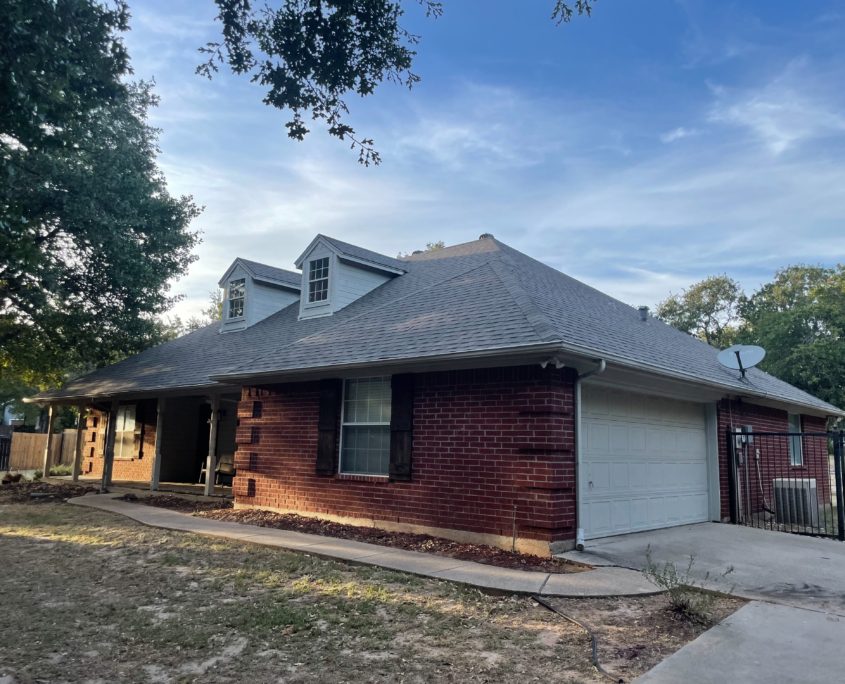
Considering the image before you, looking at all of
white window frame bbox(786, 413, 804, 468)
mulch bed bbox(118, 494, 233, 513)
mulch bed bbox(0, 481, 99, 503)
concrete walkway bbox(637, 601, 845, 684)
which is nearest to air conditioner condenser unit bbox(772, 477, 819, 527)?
white window frame bbox(786, 413, 804, 468)

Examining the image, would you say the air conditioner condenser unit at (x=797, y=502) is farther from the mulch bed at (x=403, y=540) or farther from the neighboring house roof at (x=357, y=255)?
the neighboring house roof at (x=357, y=255)

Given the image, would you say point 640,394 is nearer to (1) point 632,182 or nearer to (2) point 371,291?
(1) point 632,182

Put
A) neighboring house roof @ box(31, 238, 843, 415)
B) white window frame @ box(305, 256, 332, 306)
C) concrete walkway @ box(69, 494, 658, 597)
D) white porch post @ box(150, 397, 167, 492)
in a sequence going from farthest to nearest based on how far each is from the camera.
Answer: white porch post @ box(150, 397, 167, 492), white window frame @ box(305, 256, 332, 306), neighboring house roof @ box(31, 238, 843, 415), concrete walkway @ box(69, 494, 658, 597)

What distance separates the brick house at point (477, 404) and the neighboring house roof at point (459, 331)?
0.05m

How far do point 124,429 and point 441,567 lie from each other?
640 inches

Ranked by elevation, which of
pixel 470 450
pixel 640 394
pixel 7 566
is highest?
pixel 640 394

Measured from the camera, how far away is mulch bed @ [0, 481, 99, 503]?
15203 mm

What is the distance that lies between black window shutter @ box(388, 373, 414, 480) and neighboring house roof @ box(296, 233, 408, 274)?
5301 millimetres

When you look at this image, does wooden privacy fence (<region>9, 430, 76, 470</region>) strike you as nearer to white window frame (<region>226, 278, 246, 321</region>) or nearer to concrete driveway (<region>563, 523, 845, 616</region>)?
white window frame (<region>226, 278, 246, 321</region>)

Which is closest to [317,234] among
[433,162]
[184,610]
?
[433,162]

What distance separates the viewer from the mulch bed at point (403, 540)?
7.71m

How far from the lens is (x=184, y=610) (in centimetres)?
593

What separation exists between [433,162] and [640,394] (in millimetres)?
5396

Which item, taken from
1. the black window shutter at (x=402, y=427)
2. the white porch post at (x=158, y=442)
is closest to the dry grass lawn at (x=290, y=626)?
Answer: the black window shutter at (x=402, y=427)
